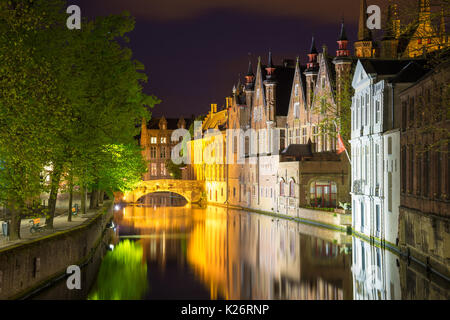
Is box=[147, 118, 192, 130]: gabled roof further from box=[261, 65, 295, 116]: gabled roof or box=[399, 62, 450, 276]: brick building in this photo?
box=[399, 62, 450, 276]: brick building

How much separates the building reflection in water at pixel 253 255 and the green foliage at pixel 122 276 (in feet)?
3.62

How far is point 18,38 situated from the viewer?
73.3ft

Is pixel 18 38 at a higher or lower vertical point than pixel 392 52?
lower

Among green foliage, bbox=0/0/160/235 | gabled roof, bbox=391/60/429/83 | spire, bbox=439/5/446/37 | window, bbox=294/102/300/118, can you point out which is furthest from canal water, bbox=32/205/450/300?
window, bbox=294/102/300/118

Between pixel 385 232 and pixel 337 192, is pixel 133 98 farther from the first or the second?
pixel 337 192

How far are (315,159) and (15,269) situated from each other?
41158 millimetres

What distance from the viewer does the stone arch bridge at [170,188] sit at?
3524 inches

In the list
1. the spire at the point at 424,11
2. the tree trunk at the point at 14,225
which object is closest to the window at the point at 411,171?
the spire at the point at 424,11

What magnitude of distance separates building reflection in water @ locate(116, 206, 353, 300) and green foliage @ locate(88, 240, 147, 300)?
1104mm

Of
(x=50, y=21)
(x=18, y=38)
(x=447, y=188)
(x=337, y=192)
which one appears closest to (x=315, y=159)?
(x=337, y=192)

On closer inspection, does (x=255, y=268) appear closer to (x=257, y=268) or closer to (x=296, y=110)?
(x=257, y=268)

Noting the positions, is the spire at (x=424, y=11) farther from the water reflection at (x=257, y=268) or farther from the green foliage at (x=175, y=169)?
the green foliage at (x=175, y=169)

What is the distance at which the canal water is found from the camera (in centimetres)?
2542

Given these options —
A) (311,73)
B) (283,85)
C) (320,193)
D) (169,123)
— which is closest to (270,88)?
(283,85)
